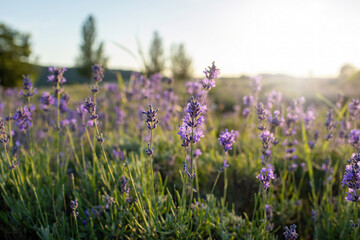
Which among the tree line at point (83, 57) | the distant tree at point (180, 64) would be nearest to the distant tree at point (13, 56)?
the tree line at point (83, 57)

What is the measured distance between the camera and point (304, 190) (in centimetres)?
313

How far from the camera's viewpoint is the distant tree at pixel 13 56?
19312 mm

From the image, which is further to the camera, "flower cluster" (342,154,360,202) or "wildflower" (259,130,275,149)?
"wildflower" (259,130,275,149)

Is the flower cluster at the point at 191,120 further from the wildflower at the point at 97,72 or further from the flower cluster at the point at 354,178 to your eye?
the wildflower at the point at 97,72

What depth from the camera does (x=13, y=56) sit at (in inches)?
803

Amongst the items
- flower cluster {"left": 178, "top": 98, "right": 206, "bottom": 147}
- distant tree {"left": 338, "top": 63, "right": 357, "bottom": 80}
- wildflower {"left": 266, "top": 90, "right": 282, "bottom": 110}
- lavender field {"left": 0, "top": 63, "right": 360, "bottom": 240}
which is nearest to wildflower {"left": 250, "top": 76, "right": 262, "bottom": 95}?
lavender field {"left": 0, "top": 63, "right": 360, "bottom": 240}

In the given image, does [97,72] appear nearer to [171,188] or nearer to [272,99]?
[171,188]

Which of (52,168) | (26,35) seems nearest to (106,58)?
(26,35)

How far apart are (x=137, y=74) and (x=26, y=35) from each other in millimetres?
21825

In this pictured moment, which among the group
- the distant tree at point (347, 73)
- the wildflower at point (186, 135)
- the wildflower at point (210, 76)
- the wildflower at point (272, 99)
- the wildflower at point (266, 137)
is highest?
the distant tree at point (347, 73)

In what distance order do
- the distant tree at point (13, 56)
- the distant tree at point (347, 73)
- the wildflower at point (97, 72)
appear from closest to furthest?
1. the wildflower at point (97, 72)
2. the distant tree at point (347, 73)
3. the distant tree at point (13, 56)

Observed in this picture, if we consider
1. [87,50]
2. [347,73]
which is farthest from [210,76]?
[87,50]

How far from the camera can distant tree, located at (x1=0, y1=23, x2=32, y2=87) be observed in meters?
19.3

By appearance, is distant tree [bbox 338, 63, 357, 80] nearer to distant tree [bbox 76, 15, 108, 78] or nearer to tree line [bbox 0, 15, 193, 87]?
tree line [bbox 0, 15, 193, 87]
